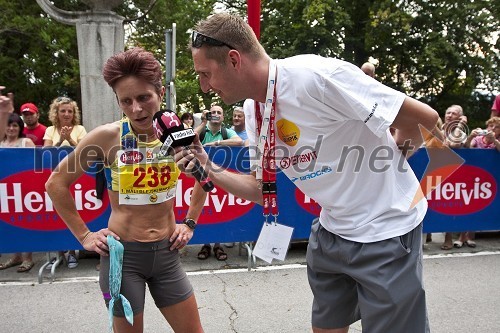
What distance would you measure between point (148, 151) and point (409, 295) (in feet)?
4.92

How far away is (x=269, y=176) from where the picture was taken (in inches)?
85.0

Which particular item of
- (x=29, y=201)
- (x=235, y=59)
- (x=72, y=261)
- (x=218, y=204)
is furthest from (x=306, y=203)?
(x=235, y=59)

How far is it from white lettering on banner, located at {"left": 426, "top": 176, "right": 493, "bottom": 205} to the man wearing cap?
5295mm

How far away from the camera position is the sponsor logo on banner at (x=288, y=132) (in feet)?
6.18

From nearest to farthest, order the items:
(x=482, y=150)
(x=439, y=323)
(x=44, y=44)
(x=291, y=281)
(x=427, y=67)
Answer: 1. (x=439, y=323)
2. (x=291, y=281)
3. (x=482, y=150)
4. (x=44, y=44)
5. (x=427, y=67)

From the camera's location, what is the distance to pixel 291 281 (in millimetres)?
4859

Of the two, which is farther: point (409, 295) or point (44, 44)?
point (44, 44)

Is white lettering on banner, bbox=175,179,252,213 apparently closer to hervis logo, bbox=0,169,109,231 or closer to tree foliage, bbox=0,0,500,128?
hervis logo, bbox=0,169,109,231

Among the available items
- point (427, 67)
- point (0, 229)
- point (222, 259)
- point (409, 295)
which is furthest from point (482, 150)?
point (427, 67)

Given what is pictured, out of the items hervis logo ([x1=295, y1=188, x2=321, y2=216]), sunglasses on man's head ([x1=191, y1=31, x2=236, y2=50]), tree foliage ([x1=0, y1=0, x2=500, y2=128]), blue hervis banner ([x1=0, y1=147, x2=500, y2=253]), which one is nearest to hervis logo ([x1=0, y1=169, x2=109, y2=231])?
blue hervis banner ([x1=0, y1=147, x2=500, y2=253])

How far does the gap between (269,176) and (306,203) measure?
3.68m

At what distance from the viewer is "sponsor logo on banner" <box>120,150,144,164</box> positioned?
96.5 inches

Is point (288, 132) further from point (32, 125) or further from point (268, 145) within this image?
point (32, 125)

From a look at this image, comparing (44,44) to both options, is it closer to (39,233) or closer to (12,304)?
(39,233)
